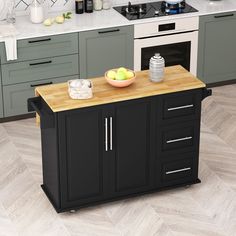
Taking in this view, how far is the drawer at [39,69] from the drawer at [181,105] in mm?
1794

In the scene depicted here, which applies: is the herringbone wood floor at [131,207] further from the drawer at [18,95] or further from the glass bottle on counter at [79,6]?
the glass bottle on counter at [79,6]

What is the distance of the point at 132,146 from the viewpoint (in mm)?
6141

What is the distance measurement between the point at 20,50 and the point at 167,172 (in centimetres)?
199

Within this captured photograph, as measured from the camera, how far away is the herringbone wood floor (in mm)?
5996

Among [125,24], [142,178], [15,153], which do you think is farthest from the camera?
[125,24]

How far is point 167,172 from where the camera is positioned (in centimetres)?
639

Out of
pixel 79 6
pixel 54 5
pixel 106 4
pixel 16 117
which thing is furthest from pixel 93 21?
pixel 16 117

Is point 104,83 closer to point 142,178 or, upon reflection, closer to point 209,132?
point 142,178

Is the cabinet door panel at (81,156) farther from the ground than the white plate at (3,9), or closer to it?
closer to it

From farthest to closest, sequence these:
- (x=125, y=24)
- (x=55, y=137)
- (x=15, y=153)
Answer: (x=125, y=24) < (x=15, y=153) < (x=55, y=137)

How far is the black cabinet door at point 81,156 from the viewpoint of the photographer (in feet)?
19.2

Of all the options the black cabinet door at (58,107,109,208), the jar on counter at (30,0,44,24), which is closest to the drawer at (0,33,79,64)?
the jar on counter at (30,0,44,24)

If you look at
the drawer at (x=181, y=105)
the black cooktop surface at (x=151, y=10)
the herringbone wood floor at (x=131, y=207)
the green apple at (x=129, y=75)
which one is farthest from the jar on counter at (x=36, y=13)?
the drawer at (x=181, y=105)

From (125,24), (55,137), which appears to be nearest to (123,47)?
(125,24)
